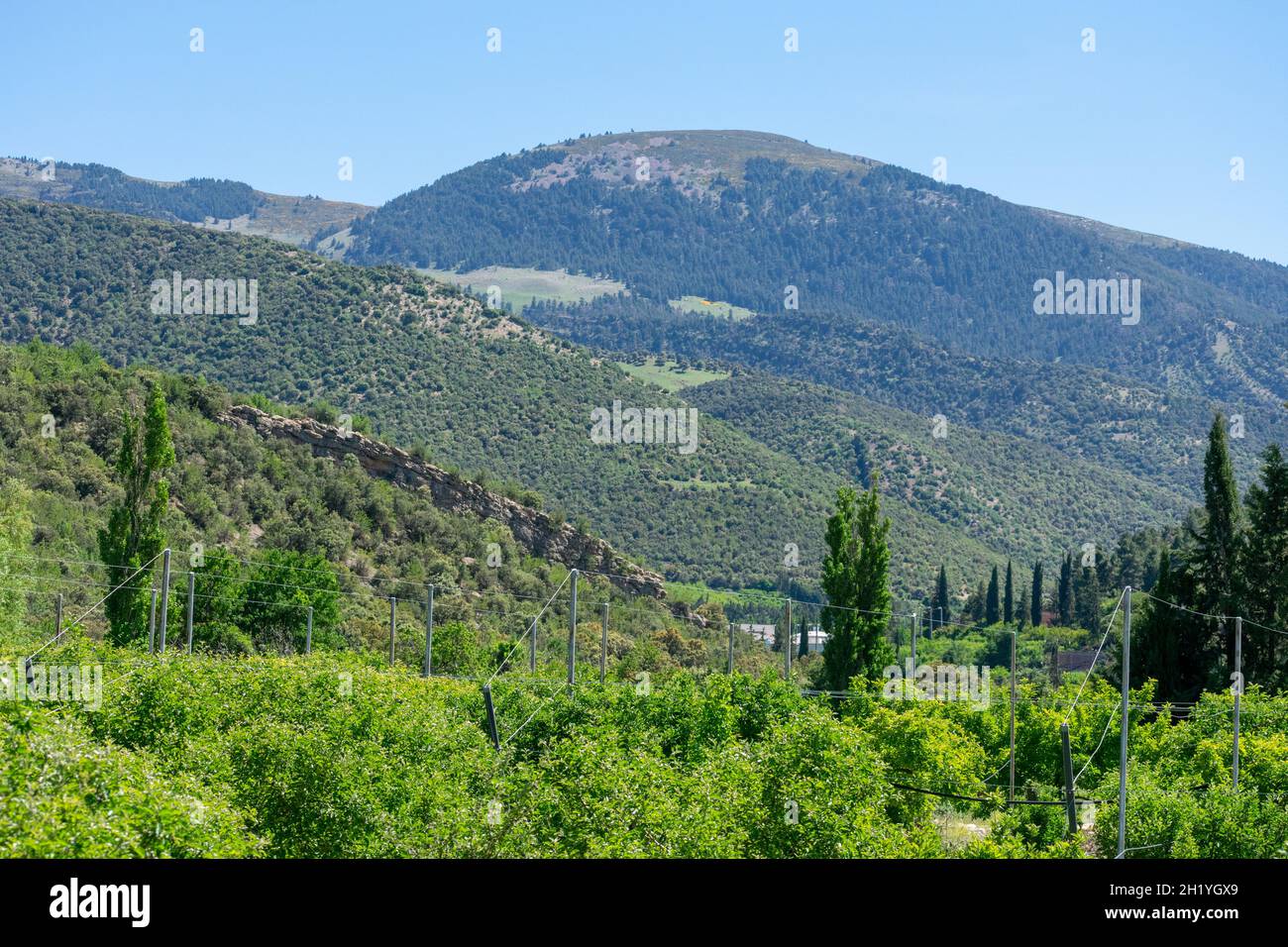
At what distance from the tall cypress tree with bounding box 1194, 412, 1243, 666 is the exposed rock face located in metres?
36.9

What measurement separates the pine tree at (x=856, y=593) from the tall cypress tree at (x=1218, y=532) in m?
11.5

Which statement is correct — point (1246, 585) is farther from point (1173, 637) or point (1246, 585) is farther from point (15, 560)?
point (15, 560)

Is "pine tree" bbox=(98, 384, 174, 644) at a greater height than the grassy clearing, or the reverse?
the grassy clearing

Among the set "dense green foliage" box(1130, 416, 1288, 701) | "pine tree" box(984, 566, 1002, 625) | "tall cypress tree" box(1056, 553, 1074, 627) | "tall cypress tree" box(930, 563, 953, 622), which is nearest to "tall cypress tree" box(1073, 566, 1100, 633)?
"tall cypress tree" box(1056, 553, 1074, 627)

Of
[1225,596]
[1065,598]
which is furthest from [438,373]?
[1225,596]

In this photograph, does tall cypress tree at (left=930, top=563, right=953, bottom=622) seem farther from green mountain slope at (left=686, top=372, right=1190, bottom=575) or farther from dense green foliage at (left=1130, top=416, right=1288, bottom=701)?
dense green foliage at (left=1130, top=416, right=1288, bottom=701)

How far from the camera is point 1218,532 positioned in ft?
149

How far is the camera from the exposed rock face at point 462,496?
232 ft

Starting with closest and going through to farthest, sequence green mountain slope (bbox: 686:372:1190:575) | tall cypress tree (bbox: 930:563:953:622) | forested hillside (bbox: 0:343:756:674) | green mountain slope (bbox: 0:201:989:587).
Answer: forested hillside (bbox: 0:343:756:674) < tall cypress tree (bbox: 930:563:953:622) < green mountain slope (bbox: 0:201:989:587) < green mountain slope (bbox: 686:372:1190:575)

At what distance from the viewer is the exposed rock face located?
232 feet

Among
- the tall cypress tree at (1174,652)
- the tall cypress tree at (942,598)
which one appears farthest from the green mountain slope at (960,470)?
the tall cypress tree at (1174,652)

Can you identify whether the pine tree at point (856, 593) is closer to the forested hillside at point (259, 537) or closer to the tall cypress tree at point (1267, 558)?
the forested hillside at point (259, 537)
